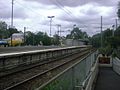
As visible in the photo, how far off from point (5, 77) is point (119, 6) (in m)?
82.4

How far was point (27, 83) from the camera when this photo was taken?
51.5 ft

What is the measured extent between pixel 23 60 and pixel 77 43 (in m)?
77.4

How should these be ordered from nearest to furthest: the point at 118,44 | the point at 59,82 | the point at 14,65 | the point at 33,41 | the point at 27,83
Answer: the point at 59,82
the point at 27,83
the point at 14,65
the point at 118,44
the point at 33,41

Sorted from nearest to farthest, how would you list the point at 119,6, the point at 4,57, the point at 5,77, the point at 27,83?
the point at 27,83 → the point at 5,77 → the point at 4,57 → the point at 119,6

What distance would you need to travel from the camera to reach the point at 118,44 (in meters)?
64.4

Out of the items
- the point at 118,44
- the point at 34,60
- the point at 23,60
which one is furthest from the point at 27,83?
the point at 118,44

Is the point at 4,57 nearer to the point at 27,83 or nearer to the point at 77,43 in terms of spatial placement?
the point at 27,83

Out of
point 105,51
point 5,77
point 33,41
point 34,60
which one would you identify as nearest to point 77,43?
point 33,41

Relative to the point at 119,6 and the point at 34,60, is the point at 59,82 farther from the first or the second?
the point at 119,6

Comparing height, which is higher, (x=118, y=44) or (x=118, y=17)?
(x=118, y=17)

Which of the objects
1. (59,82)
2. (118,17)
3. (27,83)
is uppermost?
(118,17)

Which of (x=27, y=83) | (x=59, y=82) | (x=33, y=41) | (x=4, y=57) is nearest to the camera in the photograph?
(x=59, y=82)

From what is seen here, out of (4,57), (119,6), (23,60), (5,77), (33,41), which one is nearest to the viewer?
(5,77)

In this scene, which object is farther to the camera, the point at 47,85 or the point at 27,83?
the point at 27,83
